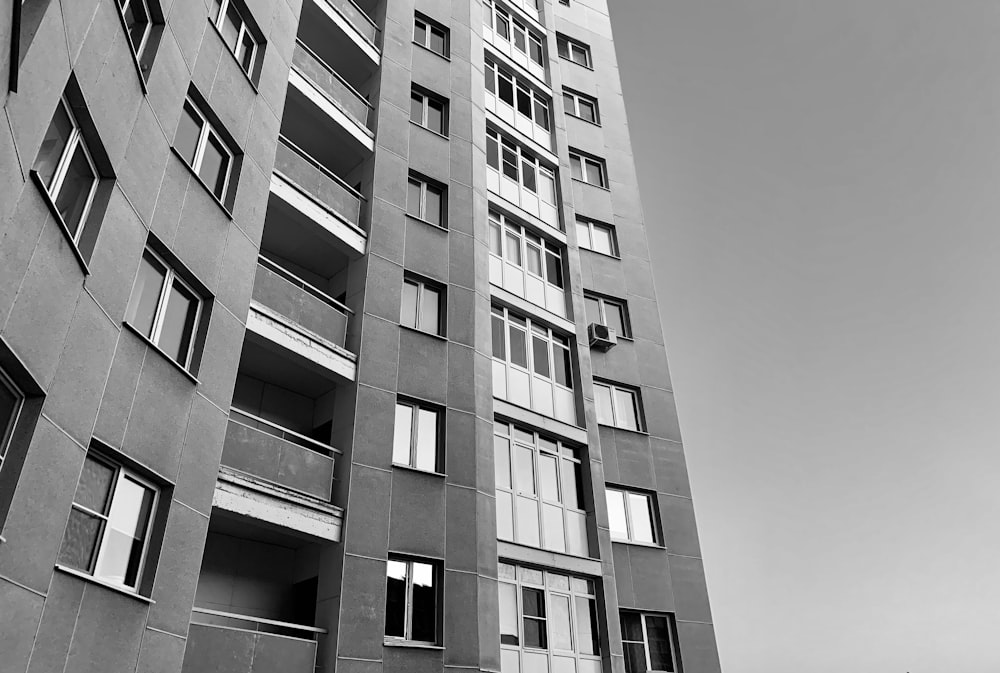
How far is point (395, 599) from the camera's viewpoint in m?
13.3

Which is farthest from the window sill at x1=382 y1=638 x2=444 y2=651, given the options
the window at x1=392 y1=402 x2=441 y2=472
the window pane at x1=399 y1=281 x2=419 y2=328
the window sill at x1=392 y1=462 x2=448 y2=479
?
the window pane at x1=399 y1=281 x2=419 y2=328

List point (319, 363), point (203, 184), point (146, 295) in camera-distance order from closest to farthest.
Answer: point (146, 295), point (203, 184), point (319, 363)

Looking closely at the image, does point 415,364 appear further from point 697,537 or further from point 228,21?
point 697,537

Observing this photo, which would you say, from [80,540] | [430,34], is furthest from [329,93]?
[80,540]

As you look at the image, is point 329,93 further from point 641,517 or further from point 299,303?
point 641,517

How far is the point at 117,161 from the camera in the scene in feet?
32.5

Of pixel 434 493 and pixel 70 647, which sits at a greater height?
pixel 434 493

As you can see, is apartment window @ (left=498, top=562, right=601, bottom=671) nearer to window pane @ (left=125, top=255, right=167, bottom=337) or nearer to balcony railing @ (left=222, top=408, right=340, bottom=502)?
balcony railing @ (left=222, top=408, right=340, bottom=502)

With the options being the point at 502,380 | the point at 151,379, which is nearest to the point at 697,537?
the point at 502,380

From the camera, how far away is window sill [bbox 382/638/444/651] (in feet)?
41.7

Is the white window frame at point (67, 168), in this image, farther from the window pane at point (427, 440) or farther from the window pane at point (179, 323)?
the window pane at point (427, 440)

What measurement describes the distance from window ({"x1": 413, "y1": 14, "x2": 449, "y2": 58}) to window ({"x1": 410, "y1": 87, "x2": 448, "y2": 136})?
187 centimetres

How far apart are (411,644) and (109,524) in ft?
18.3

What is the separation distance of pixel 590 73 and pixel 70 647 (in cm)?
2567
